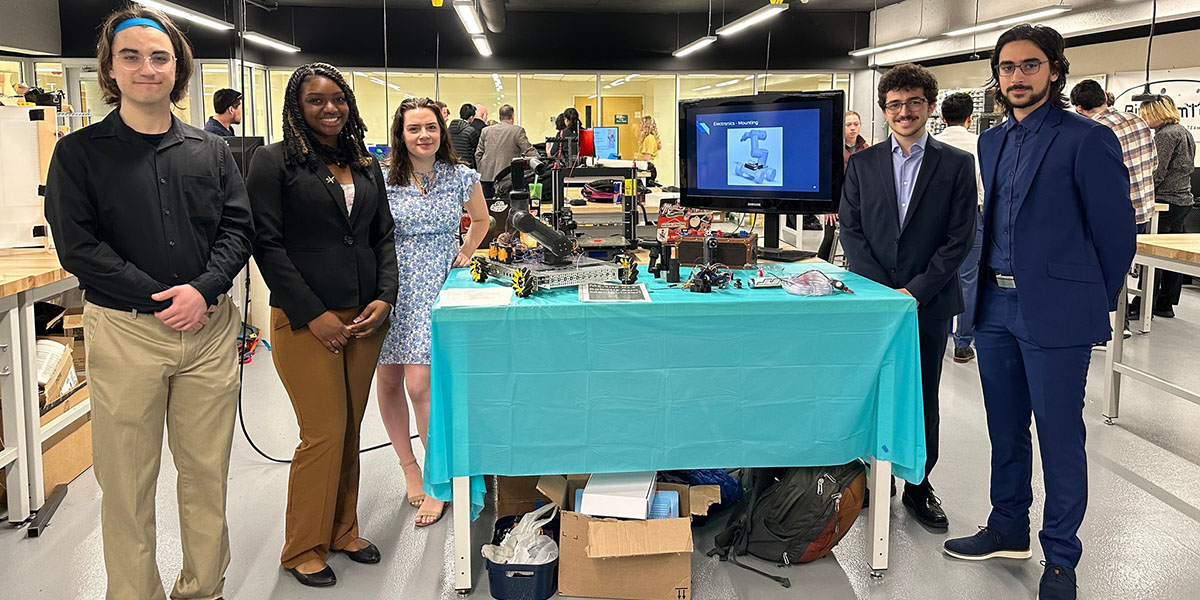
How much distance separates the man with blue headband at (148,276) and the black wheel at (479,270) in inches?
29.7

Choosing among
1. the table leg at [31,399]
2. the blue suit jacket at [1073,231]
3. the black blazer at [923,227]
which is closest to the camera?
the blue suit jacket at [1073,231]

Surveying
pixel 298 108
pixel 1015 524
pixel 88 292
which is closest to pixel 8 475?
pixel 88 292

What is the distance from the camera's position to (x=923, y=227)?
3.03 m

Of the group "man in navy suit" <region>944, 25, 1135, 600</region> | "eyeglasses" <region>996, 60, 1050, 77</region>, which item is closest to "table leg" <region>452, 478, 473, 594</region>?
"man in navy suit" <region>944, 25, 1135, 600</region>

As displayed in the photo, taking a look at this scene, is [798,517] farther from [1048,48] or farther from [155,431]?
[155,431]

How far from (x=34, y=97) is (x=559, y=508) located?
144 inches

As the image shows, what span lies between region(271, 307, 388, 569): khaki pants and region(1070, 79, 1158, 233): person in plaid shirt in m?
5.18

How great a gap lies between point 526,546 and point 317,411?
756 millimetres

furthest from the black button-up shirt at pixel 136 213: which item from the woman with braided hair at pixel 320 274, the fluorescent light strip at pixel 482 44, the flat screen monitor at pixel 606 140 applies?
the fluorescent light strip at pixel 482 44

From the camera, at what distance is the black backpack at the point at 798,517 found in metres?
2.78

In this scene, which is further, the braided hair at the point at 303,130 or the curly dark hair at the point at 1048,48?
the braided hair at the point at 303,130

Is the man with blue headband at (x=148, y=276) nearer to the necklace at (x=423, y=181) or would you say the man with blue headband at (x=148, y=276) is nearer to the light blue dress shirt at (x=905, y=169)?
the necklace at (x=423, y=181)

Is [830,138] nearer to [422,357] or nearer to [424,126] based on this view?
[424,126]

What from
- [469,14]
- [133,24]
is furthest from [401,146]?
[469,14]
